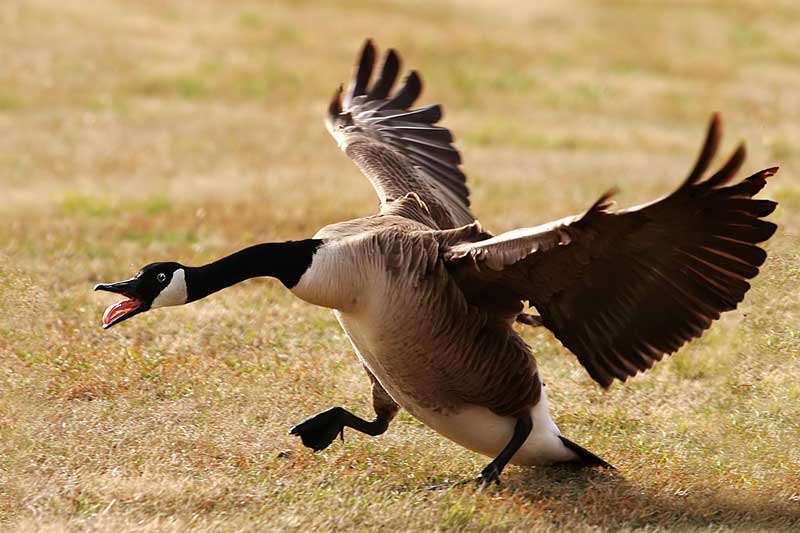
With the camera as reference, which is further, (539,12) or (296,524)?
(539,12)

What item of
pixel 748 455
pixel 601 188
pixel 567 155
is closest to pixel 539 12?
pixel 567 155

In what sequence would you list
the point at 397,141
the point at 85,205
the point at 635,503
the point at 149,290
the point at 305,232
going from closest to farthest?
the point at 149,290
the point at 635,503
the point at 397,141
the point at 305,232
the point at 85,205

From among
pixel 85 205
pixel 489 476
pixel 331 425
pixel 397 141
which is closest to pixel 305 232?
pixel 85 205

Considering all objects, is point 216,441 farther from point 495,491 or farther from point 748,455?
point 748,455

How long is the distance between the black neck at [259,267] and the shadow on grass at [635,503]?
5.54ft

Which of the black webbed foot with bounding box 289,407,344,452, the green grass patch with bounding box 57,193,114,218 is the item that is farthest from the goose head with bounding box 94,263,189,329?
the green grass patch with bounding box 57,193,114,218

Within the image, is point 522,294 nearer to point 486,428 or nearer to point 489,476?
point 486,428

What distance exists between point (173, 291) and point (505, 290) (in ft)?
5.64

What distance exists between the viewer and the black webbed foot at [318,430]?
23.8 feet

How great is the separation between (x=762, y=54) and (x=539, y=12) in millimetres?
5322

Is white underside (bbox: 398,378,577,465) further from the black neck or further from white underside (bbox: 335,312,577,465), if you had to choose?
the black neck

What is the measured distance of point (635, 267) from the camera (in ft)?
21.2

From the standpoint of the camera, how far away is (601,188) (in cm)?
1512

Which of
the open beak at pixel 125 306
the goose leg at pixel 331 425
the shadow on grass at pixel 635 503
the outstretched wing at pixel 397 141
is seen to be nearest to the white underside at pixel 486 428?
the shadow on grass at pixel 635 503
